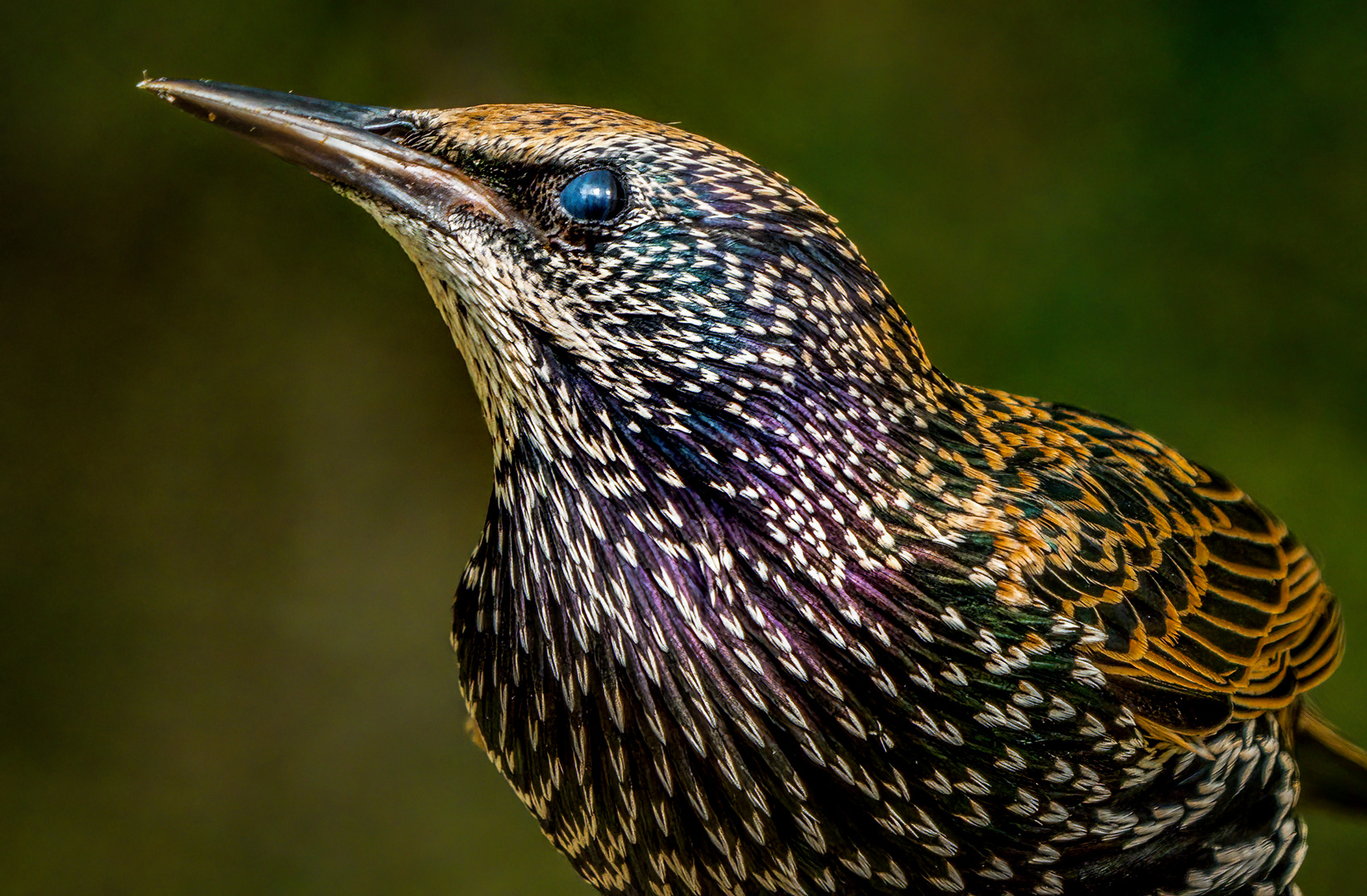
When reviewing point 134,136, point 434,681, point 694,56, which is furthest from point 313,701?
point 694,56

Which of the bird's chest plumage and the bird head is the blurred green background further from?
the bird's chest plumage

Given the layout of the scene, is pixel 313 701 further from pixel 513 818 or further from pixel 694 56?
pixel 694 56

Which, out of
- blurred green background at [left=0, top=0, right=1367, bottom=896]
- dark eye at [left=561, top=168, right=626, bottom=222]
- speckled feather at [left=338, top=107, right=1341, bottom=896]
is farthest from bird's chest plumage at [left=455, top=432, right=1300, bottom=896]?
blurred green background at [left=0, top=0, right=1367, bottom=896]

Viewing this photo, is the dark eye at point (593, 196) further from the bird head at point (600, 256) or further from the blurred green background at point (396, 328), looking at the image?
the blurred green background at point (396, 328)

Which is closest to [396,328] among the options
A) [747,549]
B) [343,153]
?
[343,153]

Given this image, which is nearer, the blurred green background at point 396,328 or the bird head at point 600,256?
the bird head at point 600,256

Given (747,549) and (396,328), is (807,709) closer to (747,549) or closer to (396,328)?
(747,549)

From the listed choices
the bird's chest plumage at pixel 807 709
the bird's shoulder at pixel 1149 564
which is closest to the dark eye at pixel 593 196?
the bird's chest plumage at pixel 807 709
